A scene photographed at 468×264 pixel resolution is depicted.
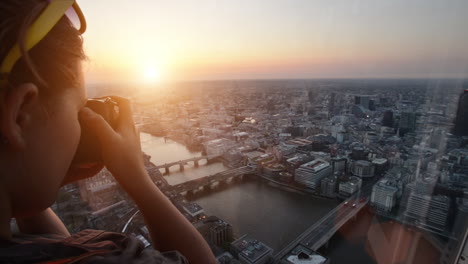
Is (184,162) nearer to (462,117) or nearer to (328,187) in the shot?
(328,187)

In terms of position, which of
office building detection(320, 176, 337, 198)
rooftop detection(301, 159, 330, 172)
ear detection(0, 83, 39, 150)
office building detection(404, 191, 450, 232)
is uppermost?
ear detection(0, 83, 39, 150)

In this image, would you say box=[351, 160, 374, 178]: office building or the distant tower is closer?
the distant tower

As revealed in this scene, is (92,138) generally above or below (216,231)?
above

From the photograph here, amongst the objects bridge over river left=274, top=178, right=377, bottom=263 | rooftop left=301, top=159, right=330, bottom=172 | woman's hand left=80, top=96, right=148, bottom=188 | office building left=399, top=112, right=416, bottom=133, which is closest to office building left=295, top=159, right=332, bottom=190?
rooftop left=301, top=159, right=330, bottom=172

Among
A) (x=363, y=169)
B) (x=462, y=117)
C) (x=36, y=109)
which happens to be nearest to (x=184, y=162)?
(x=363, y=169)

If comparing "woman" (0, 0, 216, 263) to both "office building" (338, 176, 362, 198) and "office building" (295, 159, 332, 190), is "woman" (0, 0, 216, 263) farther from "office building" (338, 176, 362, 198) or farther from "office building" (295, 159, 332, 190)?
"office building" (295, 159, 332, 190)

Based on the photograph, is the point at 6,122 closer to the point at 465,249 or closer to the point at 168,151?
the point at 465,249

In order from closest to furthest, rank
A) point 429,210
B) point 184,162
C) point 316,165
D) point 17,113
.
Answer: point 17,113, point 429,210, point 316,165, point 184,162
